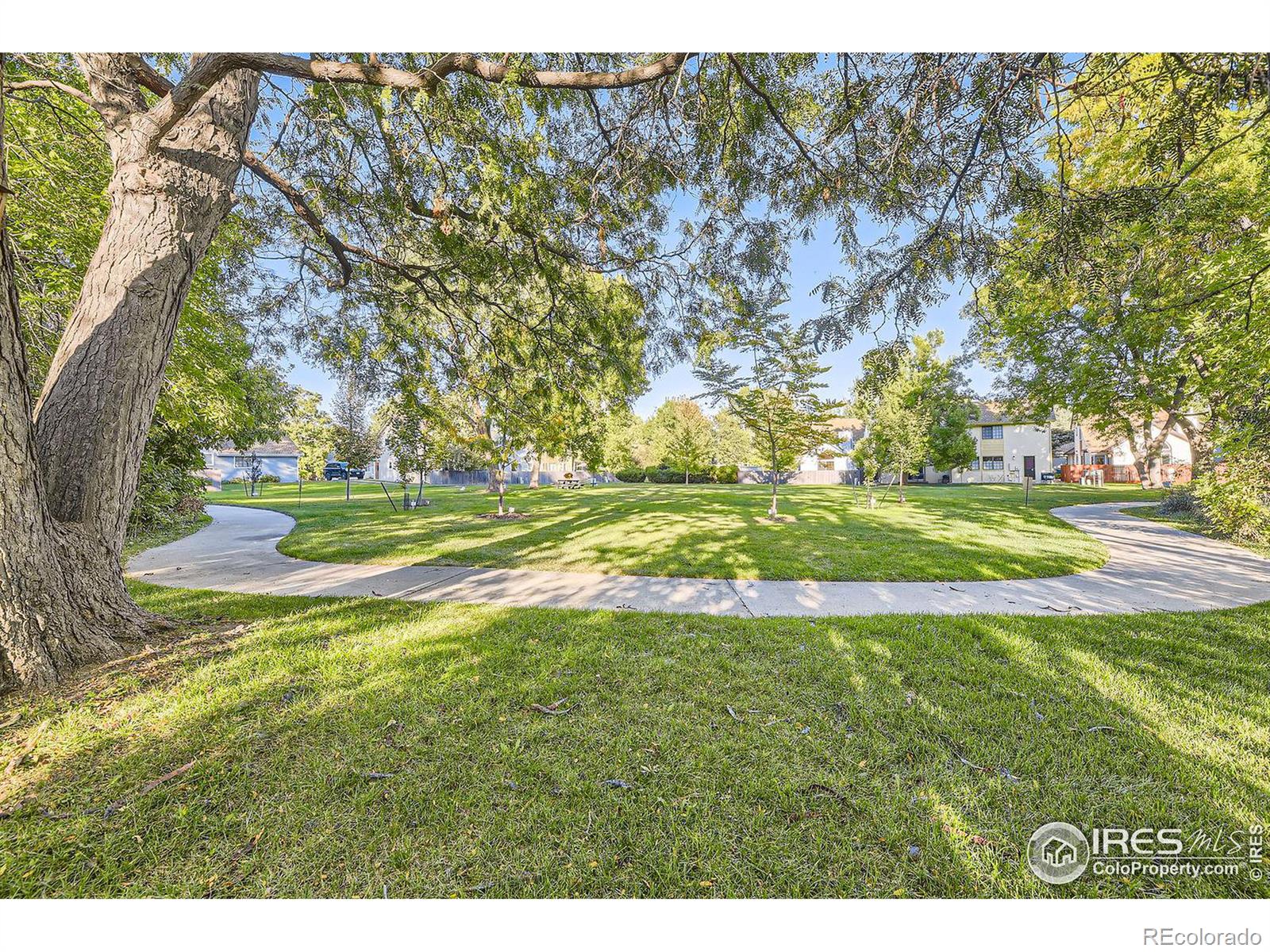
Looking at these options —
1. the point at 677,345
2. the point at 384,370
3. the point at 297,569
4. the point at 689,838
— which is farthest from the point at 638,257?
the point at 297,569

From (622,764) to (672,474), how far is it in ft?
95.4

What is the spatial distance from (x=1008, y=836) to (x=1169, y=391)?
1806cm

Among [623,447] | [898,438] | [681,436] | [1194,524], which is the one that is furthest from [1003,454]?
[623,447]

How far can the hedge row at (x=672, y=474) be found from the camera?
2995cm

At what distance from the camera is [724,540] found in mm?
8031

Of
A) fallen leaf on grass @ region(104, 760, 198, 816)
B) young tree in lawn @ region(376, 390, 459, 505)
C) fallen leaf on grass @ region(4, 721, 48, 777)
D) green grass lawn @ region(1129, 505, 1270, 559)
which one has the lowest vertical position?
green grass lawn @ region(1129, 505, 1270, 559)

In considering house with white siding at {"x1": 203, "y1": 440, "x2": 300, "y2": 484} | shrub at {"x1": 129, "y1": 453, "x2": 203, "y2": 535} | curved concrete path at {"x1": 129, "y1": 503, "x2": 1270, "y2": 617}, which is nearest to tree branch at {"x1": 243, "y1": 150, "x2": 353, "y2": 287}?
curved concrete path at {"x1": 129, "y1": 503, "x2": 1270, "y2": 617}

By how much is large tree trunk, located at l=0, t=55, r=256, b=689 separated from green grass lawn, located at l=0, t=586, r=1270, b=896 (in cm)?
39

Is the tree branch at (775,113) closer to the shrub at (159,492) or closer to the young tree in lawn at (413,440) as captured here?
the young tree in lawn at (413,440)

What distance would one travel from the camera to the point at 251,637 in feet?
11.2

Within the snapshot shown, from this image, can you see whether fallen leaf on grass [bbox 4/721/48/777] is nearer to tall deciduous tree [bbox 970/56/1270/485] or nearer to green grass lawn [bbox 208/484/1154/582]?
green grass lawn [bbox 208/484/1154/582]

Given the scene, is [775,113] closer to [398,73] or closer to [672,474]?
[398,73]

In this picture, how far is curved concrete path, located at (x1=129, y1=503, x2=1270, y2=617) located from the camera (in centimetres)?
434
